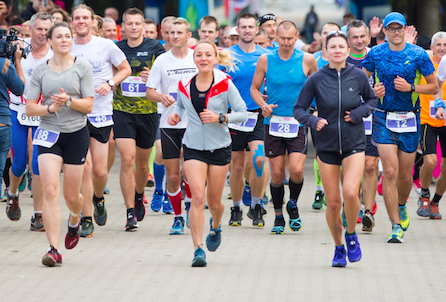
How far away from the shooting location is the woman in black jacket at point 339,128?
10359 mm

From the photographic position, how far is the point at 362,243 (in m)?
12.1

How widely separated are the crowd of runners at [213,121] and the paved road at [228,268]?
0.22 meters

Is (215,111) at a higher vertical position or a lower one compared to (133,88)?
higher

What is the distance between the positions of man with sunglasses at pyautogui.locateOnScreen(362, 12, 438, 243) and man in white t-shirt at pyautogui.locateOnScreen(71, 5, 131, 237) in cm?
251

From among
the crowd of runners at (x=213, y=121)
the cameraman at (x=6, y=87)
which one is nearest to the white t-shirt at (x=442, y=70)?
the crowd of runners at (x=213, y=121)

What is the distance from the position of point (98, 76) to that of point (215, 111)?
87.3 inches

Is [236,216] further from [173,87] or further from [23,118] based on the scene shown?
[23,118]

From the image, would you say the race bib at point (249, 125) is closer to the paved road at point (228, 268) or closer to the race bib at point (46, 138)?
the paved road at point (228, 268)

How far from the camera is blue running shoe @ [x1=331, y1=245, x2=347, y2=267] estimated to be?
34.1ft

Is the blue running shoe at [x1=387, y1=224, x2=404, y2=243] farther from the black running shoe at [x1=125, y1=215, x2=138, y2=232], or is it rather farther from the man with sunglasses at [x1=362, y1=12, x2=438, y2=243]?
the black running shoe at [x1=125, y1=215, x2=138, y2=232]

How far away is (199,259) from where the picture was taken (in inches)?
409

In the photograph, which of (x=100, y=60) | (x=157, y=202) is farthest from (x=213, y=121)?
(x=157, y=202)

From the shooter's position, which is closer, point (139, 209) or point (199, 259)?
point (199, 259)

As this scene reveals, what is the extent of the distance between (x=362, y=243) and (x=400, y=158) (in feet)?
3.14
